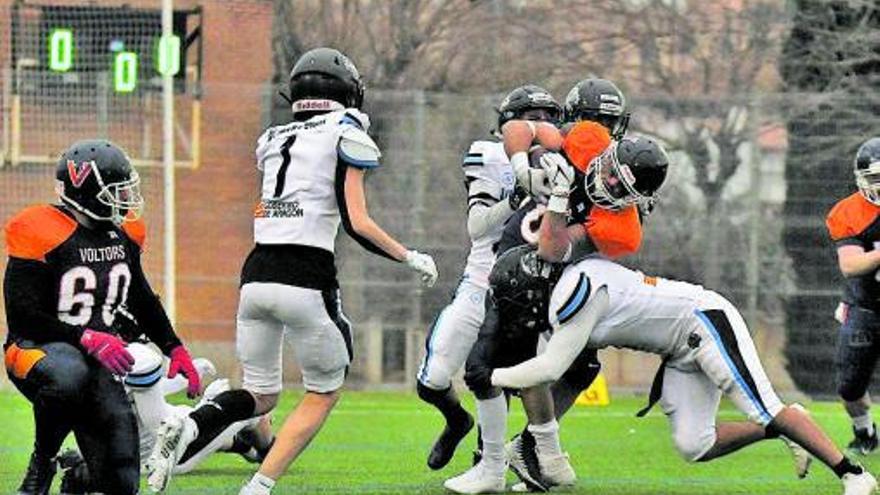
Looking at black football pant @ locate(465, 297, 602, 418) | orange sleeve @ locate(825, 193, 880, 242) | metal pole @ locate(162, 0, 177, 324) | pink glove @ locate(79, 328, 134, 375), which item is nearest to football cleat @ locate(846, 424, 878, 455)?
orange sleeve @ locate(825, 193, 880, 242)

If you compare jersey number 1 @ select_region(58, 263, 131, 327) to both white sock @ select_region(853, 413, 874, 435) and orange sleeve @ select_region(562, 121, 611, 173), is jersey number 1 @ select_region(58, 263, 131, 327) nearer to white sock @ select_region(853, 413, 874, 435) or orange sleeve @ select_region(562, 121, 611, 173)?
orange sleeve @ select_region(562, 121, 611, 173)

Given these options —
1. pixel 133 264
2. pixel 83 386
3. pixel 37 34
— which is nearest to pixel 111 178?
pixel 133 264

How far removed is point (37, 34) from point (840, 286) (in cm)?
729

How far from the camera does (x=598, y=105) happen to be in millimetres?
8172

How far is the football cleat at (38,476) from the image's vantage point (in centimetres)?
714

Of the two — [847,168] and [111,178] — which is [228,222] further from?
[111,178]

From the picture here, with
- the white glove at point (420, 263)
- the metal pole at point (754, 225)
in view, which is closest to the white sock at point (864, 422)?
the white glove at point (420, 263)

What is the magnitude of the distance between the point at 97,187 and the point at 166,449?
992 mm

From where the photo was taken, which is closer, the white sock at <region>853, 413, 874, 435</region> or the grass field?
the grass field

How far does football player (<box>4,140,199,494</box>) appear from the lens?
6734mm

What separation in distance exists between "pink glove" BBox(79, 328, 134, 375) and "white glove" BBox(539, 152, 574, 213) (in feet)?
5.58

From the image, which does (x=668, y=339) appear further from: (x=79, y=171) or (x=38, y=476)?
(x=38, y=476)

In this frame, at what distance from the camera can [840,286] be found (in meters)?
16.3

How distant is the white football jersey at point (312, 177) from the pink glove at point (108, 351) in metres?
0.83
